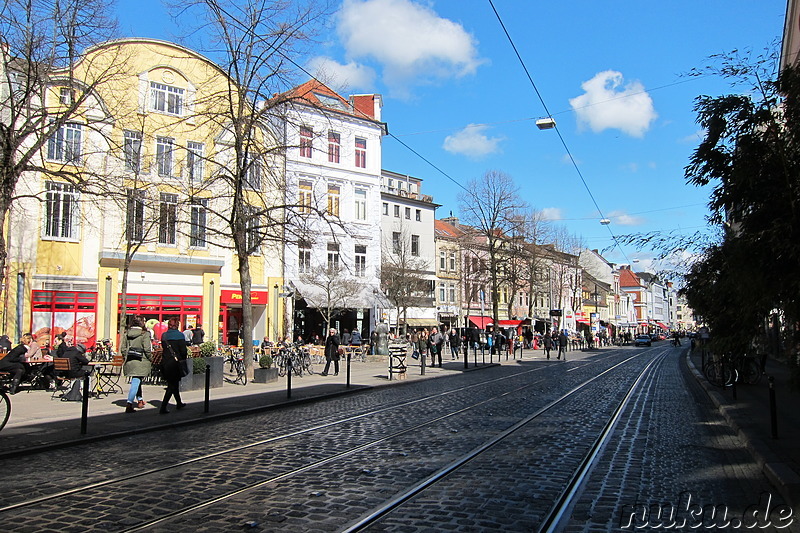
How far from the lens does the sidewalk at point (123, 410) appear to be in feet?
32.2

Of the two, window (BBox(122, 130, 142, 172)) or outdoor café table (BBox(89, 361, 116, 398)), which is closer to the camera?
outdoor café table (BBox(89, 361, 116, 398))

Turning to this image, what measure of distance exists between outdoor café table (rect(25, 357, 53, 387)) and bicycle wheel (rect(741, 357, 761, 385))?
785 inches

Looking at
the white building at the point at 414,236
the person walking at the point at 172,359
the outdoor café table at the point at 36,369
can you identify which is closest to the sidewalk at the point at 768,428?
the person walking at the point at 172,359

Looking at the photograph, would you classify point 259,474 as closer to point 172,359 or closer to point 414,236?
point 172,359

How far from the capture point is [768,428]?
10219mm

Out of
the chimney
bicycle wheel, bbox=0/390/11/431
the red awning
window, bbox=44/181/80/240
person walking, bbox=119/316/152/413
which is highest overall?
the chimney

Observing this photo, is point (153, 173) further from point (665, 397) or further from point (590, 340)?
point (590, 340)

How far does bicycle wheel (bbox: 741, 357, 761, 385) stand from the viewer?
18.3 m

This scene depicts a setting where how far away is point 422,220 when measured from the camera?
54.8 metres

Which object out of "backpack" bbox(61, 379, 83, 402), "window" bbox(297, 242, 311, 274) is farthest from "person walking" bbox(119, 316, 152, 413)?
"window" bbox(297, 242, 311, 274)

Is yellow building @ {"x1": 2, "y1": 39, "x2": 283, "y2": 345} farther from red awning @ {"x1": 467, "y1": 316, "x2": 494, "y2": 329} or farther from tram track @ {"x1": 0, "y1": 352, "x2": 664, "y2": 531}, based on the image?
red awning @ {"x1": 467, "y1": 316, "x2": 494, "y2": 329}

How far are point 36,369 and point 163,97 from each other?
1809 cm

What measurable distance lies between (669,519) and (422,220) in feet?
162

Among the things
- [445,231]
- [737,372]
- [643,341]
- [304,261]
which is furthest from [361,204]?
[643,341]
